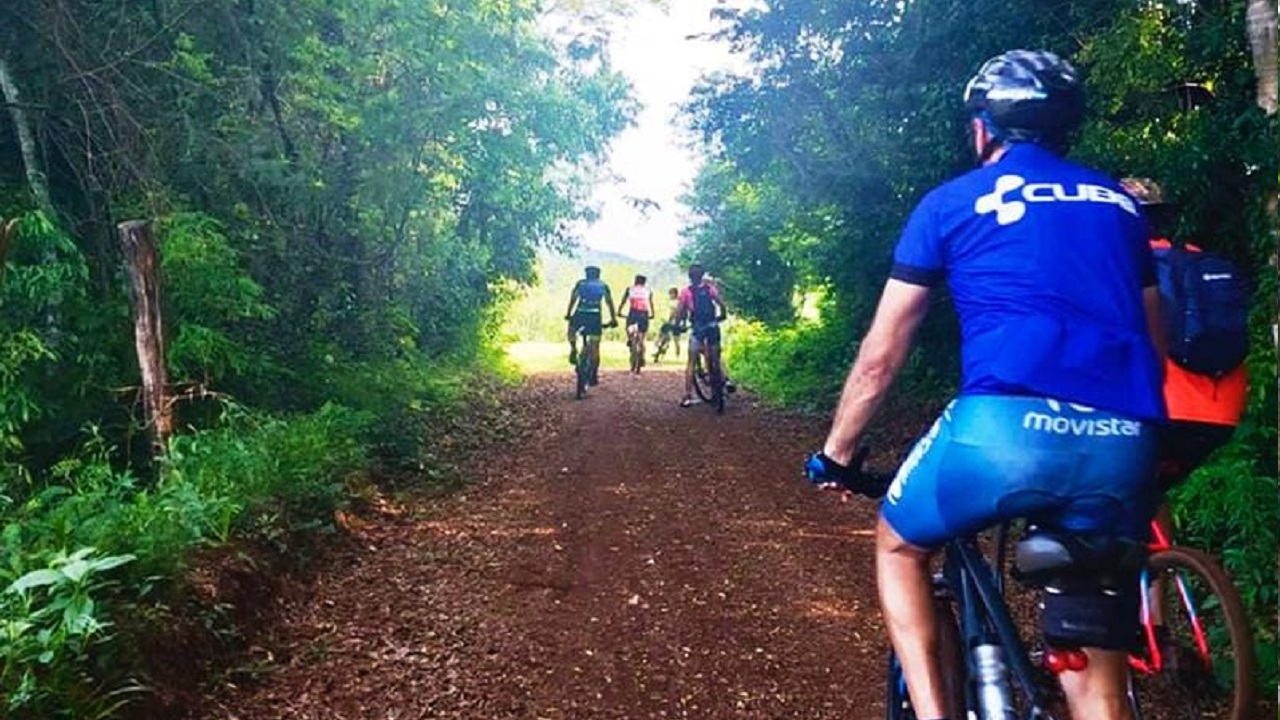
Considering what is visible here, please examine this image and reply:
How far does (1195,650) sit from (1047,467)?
1.81 metres

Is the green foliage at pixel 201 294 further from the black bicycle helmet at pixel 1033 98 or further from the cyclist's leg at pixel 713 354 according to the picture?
the black bicycle helmet at pixel 1033 98

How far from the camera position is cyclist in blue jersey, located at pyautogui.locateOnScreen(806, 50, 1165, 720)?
2.18 metres

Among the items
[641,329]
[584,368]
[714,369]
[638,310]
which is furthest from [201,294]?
[641,329]

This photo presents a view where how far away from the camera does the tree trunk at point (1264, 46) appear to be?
18.9 ft

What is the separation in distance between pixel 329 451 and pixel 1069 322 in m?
6.84

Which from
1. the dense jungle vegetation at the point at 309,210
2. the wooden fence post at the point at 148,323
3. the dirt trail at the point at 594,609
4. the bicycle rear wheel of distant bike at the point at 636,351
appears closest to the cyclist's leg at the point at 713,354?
the dense jungle vegetation at the point at 309,210

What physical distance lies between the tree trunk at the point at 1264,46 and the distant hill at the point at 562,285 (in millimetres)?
20887

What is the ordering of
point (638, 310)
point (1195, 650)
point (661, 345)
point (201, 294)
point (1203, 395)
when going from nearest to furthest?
point (1203, 395) < point (1195, 650) < point (201, 294) < point (638, 310) < point (661, 345)

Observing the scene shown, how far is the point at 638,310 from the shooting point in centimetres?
1900

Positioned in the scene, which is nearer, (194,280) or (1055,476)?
(1055,476)

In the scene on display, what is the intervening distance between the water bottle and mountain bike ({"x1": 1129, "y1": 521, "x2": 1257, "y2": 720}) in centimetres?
78

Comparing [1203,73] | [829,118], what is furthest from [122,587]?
[829,118]

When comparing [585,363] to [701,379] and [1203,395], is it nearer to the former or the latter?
[701,379]

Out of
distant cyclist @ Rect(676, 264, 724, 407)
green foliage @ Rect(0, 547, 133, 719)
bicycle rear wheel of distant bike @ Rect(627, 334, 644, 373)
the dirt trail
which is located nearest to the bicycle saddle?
the dirt trail
